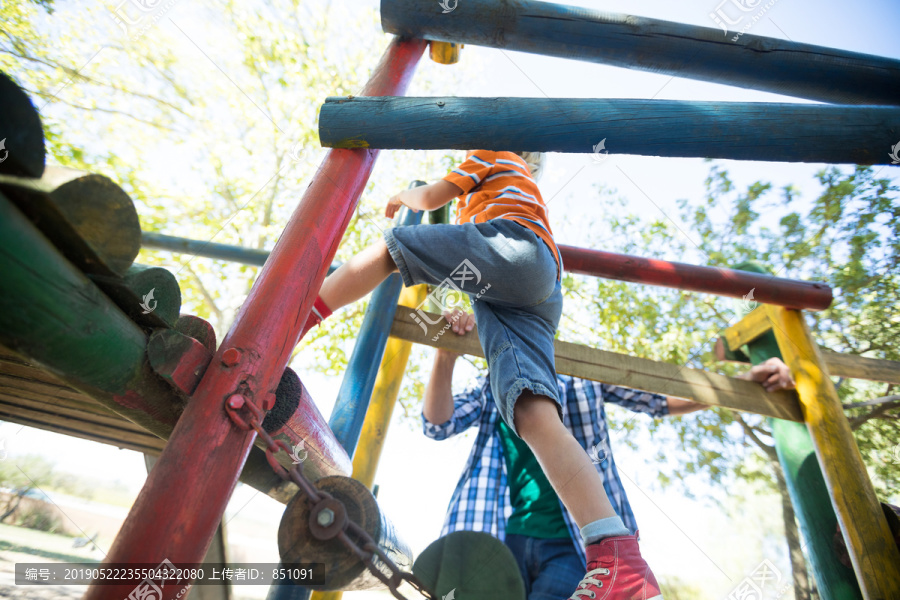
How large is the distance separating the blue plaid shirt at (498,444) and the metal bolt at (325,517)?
3.47ft

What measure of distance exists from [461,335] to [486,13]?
1.47 m

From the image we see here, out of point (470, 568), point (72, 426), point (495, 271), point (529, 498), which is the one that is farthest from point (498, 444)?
point (72, 426)

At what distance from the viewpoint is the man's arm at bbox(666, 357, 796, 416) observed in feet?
8.55

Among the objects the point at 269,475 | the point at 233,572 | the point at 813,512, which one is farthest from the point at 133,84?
the point at 813,512

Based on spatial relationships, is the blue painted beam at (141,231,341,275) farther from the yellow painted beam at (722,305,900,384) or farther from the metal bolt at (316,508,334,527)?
the yellow painted beam at (722,305,900,384)

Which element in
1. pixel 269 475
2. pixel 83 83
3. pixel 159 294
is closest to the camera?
pixel 159 294

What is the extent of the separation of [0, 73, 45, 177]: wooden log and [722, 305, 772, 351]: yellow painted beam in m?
3.39

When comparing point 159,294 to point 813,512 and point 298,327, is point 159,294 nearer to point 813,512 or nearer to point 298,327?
point 298,327

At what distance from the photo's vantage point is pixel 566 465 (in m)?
1.25

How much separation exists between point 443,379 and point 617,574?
4.61ft

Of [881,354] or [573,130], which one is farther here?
[881,354]

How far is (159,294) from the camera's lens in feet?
3.24

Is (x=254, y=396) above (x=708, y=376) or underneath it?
underneath

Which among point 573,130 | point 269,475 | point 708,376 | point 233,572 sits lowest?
point 233,572
